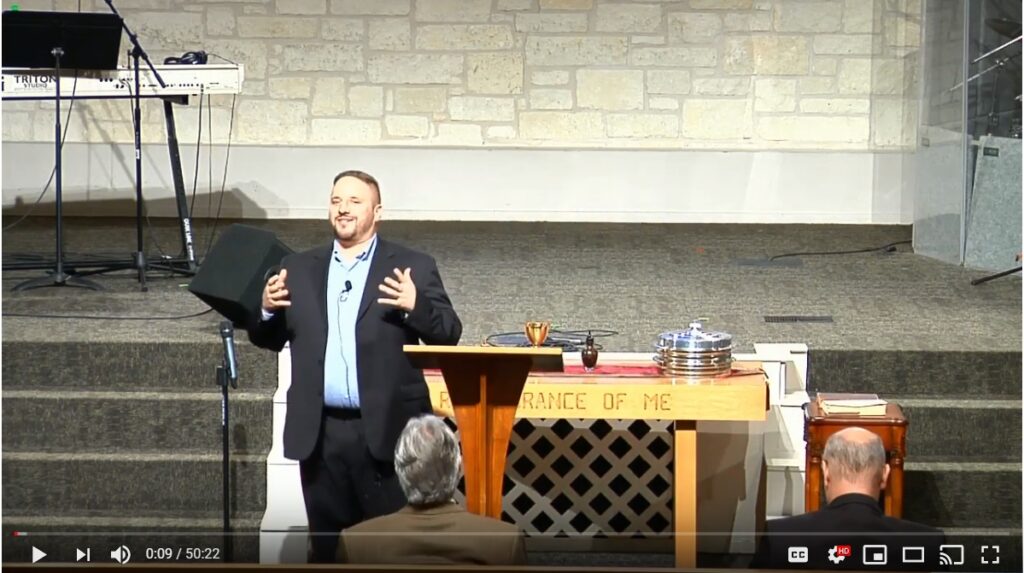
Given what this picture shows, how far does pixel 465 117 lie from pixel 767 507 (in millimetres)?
5267

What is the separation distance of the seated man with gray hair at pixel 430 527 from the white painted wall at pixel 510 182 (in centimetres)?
642

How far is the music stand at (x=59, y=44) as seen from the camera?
6.75 m

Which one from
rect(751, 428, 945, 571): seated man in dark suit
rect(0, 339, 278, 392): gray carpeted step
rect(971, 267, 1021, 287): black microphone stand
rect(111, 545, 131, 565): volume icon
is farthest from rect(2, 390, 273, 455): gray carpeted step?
rect(971, 267, 1021, 287): black microphone stand

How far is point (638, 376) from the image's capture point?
4.98 m

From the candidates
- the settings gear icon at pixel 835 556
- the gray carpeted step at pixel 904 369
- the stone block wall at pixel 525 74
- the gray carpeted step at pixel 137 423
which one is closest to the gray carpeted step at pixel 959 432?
the gray carpeted step at pixel 904 369

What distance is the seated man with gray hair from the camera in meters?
3.59

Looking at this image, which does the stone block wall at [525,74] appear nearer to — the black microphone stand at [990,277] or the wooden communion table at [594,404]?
the black microphone stand at [990,277]

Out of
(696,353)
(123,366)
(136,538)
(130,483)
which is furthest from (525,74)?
(136,538)

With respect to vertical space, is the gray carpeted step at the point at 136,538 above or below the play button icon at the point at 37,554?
below

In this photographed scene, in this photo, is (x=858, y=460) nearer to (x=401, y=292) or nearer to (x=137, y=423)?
(x=401, y=292)

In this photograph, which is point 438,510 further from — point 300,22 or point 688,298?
point 300,22

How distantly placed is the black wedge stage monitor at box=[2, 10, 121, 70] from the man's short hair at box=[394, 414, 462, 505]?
3.61m

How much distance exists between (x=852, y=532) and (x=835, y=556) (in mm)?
75

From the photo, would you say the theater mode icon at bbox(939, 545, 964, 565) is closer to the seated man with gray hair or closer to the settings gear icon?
the settings gear icon
